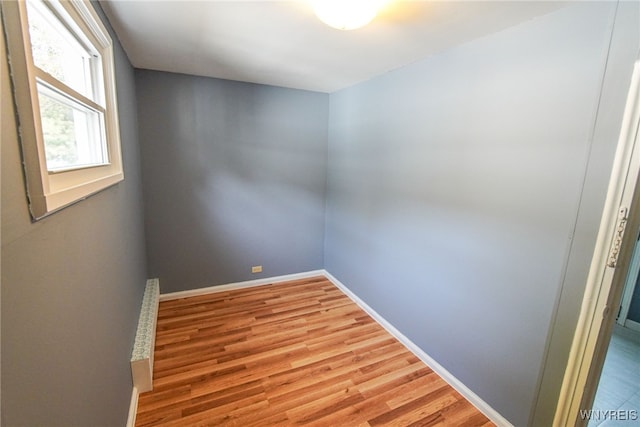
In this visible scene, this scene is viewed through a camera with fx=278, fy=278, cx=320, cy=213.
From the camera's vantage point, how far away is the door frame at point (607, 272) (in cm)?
118

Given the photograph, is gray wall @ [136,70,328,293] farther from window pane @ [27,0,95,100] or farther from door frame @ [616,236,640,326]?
door frame @ [616,236,640,326]

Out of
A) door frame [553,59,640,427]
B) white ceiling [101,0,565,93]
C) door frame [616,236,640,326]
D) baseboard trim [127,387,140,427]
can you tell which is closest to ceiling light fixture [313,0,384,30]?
white ceiling [101,0,565,93]

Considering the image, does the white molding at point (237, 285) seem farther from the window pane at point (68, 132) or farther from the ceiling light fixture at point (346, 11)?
the ceiling light fixture at point (346, 11)

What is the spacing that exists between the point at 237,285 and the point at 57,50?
9.12 ft

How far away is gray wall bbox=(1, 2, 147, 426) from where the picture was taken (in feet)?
1.93

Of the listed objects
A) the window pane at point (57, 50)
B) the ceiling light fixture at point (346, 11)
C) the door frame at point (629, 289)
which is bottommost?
the door frame at point (629, 289)

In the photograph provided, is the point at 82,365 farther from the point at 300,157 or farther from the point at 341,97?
the point at 341,97

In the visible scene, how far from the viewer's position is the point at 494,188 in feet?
5.65

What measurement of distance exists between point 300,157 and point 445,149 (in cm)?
190

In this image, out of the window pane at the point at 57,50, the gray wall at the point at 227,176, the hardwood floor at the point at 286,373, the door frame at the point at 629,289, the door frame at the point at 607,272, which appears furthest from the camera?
the gray wall at the point at 227,176

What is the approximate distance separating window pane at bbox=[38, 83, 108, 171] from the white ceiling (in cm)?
69

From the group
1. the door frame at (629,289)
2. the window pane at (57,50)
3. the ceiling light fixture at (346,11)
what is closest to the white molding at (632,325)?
the door frame at (629,289)

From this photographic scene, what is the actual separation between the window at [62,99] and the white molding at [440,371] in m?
2.46

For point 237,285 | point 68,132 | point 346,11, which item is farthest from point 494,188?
point 237,285
